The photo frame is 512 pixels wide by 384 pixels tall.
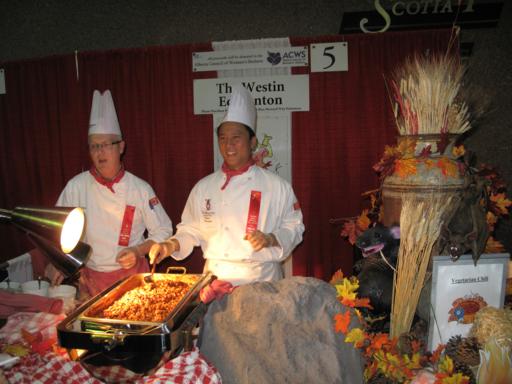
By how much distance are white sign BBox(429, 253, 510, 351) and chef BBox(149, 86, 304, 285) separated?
0.94 metres

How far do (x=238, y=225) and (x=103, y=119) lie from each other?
3.93 ft

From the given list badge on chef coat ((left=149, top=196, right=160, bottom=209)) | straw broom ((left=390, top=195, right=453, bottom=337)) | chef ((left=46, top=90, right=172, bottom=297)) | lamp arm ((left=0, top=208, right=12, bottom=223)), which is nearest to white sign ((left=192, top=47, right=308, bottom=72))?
chef ((left=46, top=90, right=172, bottom=297))

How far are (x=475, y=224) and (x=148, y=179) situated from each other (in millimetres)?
2948

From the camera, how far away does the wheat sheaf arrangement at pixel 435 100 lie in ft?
4.80

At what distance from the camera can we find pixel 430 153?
4.80ft

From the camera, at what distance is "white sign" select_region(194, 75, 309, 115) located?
3.30 metres

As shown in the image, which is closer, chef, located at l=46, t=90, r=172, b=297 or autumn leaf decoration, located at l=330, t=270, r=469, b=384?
autumn leaf decoration, located at l=330, t=270, r=469, b=384

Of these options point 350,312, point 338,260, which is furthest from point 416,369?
point 338,260

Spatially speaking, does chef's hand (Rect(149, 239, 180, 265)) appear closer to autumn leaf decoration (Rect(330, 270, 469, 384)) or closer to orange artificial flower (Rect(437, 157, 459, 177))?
autumn leaf decoration (Rect(330, 270, 469, 384))

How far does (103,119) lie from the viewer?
7.97 ft

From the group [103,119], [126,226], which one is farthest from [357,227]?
[103,119]

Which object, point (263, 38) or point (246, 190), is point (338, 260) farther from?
point (263, 38)

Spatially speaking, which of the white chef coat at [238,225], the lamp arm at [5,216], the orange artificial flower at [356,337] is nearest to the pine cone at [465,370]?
the orange artificial flower at [356,337]

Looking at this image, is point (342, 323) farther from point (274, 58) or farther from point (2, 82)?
point (2, 82)
